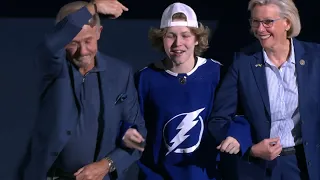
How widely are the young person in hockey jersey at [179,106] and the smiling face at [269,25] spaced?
0.28 metres

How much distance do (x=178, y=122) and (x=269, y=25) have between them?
0.52 m

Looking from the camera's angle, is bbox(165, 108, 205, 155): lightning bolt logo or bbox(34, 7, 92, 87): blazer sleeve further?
bbox(165, 108, 205, 155): lightning bolt logo

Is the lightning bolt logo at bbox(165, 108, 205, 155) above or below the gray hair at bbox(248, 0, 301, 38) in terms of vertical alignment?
below

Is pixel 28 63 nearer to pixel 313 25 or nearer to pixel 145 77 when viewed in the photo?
pixel 145 77

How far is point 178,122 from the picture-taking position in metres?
2.66

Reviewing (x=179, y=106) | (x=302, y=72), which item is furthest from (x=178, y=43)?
(x=302, y=72)

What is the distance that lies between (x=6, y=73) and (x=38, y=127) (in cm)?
94

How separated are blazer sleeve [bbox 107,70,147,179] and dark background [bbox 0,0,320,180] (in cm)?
76

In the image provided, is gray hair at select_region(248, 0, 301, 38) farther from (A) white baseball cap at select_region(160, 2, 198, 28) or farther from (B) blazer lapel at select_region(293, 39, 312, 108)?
(A) white baseball cap at select_region(160, 2, 198, 28)

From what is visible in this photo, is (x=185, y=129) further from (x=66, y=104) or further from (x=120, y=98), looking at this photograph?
(x=66, y=104)

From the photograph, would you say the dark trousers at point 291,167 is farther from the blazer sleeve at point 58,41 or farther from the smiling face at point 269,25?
the blazer sleeve at point 58,41

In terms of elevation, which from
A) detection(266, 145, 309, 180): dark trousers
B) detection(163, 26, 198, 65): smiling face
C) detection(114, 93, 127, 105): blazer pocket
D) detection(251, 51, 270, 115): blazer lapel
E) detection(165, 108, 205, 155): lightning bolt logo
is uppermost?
detection(163, 26, 198, 65): smiling face

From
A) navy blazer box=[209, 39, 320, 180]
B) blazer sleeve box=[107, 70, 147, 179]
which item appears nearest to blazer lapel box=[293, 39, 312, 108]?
navy blazer box=[209, 39, 320, 180]

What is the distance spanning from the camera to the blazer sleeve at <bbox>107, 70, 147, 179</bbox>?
2.46 m
